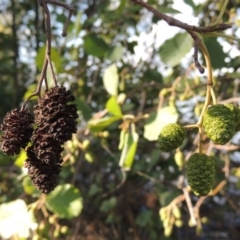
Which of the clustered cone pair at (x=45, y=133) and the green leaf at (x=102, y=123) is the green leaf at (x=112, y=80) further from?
the clustered cone pair at (x=45, y=133)

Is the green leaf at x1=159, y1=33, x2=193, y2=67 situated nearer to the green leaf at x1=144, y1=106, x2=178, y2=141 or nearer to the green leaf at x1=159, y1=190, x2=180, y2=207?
the green leaf at x1=144, y1=106, x2=178, y2=141

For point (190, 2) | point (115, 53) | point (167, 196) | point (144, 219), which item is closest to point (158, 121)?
point (190, 2)

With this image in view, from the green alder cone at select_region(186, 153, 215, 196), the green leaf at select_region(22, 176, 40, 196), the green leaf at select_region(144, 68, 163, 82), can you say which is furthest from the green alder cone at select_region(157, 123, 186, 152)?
the green leaf at select_region(144, 68, 163, 82)

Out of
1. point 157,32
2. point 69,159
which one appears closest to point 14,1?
point 157,32

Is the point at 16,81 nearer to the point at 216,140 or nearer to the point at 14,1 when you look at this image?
the point at 14,1

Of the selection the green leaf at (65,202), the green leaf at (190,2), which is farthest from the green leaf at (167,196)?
the green leaf at (190,2)

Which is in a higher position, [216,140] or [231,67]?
[231,67]
